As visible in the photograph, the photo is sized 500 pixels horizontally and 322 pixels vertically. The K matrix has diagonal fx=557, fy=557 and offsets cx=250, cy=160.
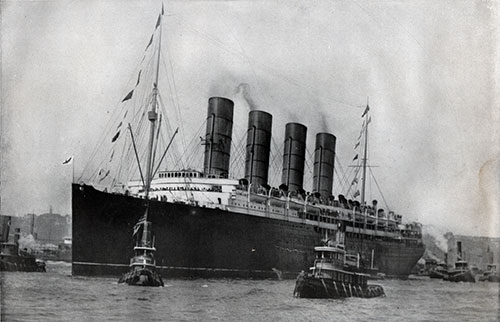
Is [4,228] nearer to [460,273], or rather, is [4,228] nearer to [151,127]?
[151,127]

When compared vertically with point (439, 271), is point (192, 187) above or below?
above

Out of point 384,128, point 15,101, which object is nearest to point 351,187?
point 384,128

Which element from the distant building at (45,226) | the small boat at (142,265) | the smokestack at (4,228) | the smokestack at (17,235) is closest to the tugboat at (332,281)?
the small boat at (142,265)

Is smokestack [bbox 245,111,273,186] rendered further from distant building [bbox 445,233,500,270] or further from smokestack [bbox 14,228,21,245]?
smokestack [bbox 14,228,21,245]

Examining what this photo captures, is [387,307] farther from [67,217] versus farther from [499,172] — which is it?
[67,217]

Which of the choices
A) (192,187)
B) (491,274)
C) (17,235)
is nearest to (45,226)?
(17,235)

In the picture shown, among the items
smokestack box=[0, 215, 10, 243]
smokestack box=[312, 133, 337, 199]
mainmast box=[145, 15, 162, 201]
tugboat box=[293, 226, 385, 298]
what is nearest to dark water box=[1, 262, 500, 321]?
tugboat box=[293, 226, 385, 298]

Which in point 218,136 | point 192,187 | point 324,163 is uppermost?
point 218,136

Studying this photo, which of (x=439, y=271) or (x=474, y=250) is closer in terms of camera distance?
(x=474, y=250)
